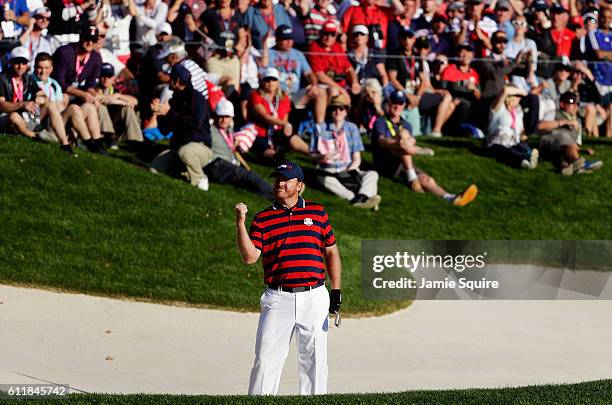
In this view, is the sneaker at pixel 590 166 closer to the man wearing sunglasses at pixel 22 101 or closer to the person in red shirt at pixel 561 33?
the person in red shirt at pixel 561 33

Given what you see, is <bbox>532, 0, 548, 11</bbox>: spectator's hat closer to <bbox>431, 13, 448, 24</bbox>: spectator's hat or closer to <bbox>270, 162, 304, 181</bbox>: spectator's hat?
<bbox>431, 13, 448, 24</bbox>: spectator's hat

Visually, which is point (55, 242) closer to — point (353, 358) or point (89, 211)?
point (89, 211)

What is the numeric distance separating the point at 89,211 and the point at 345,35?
568 centimetres

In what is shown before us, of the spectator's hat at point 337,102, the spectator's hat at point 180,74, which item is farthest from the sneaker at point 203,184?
the spectator's hat at point 337,102

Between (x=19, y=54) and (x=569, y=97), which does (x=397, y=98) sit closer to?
(x=569, y=97)

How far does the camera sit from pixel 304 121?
17062 millimetres

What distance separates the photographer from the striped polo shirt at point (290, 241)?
26.8ft

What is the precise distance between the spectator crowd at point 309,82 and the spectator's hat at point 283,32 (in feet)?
0.16

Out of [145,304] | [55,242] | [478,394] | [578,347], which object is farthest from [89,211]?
[478,394]

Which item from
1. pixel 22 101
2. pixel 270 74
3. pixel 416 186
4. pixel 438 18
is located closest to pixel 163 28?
pixel 270 74

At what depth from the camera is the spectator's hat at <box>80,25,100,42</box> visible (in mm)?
15969

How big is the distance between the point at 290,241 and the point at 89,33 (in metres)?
8.62

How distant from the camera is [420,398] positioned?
8.32 meters

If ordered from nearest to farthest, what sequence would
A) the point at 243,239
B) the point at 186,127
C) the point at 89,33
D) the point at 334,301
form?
the point at 243,239 → the point at 334,301 → the point at 186,127 → the point at 89,33
